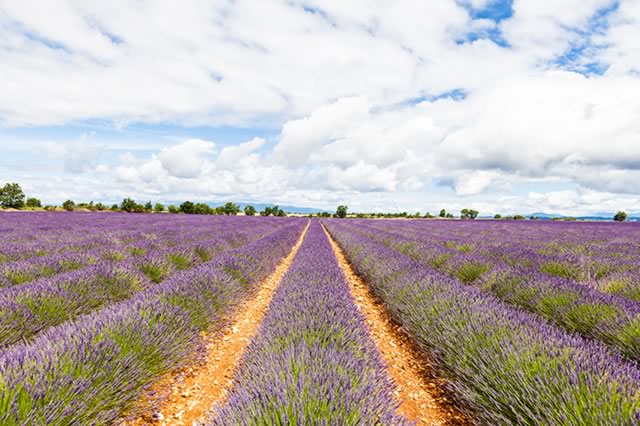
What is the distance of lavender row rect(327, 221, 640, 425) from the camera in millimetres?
1597

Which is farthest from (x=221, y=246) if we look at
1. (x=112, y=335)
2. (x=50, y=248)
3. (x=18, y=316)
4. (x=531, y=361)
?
(x=531, y=361)

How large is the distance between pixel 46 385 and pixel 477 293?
4245 mm

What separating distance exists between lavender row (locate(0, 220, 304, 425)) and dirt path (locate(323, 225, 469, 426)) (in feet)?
6.21

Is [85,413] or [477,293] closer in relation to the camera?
[85,413]

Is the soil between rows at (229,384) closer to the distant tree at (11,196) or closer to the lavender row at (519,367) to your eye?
the lavender row at (519,367)

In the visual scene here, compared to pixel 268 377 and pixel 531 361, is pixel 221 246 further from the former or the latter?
pixel 531 361

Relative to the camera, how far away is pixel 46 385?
1.69 meters

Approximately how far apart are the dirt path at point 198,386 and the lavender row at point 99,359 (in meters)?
0.18

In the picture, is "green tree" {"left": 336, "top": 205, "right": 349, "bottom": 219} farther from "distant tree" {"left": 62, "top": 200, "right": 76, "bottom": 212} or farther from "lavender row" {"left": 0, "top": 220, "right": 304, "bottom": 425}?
"lavender row" {"left": 0, "top": 220, "right": 304, "bottom": 425}

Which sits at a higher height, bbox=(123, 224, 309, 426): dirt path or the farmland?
the farmland

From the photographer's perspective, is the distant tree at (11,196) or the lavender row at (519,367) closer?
the lavender row at (519,367)

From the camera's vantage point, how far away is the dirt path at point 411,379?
8.06ft

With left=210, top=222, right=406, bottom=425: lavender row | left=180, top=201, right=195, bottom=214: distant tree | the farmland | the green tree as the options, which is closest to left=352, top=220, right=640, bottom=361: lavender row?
the farmland

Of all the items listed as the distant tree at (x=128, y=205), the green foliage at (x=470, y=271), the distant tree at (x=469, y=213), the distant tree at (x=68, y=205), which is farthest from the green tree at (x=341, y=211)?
the green foliage at (x=470, y=271)
